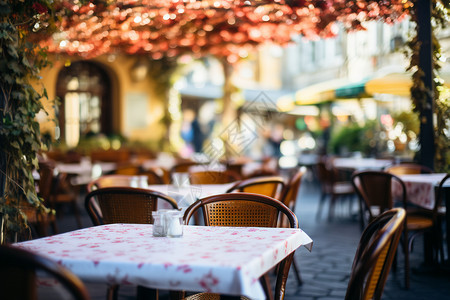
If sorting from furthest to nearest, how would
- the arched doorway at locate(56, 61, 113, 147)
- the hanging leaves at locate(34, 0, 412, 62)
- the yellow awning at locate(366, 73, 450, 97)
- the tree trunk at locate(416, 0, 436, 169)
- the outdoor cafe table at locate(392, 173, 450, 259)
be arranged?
the arched doorway at locate(56, 61, 113, 147) < the yellow awning at locate(366, 73, 450, 97) < the tree trunk at locate(416, 0, 436, 169) < the hanging leaves at locate(34, 0, 412, 62) < the outdoor cafe table at locate(392, 173, 450, 259)

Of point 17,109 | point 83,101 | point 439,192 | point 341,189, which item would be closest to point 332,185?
point 341,189

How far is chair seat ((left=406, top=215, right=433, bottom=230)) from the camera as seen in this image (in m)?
4.55

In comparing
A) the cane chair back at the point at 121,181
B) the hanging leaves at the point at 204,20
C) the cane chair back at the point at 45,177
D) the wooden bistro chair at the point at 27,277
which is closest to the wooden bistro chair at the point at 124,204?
the cane chair back at the point at 121,181

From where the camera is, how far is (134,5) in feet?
16.1

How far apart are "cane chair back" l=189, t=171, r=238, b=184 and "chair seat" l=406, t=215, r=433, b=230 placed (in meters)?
1.77

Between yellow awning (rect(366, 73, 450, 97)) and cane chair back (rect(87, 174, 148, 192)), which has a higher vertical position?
yellow awning (rect(366, 73, 450, 97))

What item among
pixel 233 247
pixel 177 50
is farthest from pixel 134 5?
pixel 177 50

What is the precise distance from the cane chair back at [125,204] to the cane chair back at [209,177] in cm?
193

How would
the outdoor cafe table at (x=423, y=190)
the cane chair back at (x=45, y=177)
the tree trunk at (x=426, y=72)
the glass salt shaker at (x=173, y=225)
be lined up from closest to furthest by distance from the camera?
the glass salt shaker at (x=173, y=225) < the outdoor cafe table at (x=423, y=190) < the tree trunk at (x=426, y=72) < the cane chair back at (x=45, y=177)

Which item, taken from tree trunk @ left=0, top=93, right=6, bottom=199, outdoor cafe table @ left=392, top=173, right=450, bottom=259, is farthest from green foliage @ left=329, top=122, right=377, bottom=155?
tree trunk @ left=0, top=93, right=6, bottom=199

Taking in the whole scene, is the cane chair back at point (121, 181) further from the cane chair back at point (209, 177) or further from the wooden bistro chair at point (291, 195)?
the wooden bistro chair at point (291, 195)

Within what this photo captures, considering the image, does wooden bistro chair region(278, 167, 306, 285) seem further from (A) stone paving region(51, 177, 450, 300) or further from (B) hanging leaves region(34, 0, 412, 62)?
(B) hanging leaves region(34, 0, 412, 62)

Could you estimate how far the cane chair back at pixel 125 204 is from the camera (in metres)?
3.20

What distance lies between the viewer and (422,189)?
4.73 m
